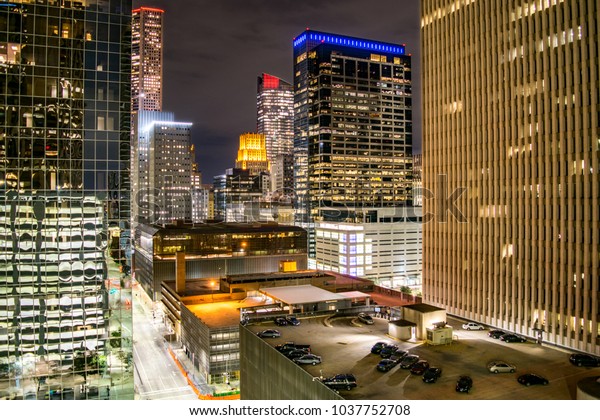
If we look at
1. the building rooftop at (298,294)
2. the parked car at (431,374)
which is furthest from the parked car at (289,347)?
the building rooftop at (298,294)

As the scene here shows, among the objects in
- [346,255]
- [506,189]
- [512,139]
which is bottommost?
[346,255]

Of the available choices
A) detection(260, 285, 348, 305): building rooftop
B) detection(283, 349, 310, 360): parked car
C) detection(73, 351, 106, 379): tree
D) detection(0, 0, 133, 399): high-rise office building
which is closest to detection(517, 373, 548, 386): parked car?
detection(283, 349, 310, 360): parked car

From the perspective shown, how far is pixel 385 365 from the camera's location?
32281 mm

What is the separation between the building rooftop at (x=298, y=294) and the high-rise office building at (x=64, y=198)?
30.5m

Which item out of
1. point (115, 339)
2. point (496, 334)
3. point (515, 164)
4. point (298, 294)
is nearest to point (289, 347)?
point (115, 339)

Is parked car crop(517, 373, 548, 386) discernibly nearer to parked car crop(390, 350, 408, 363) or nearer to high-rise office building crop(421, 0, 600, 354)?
parked car crop(390, 350, 408, 363)

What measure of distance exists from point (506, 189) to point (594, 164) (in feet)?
36.6

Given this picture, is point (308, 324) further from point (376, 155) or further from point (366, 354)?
point (376, 155)

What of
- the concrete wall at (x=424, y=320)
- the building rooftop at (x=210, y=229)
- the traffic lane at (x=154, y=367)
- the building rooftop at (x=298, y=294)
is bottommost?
the traffic lane at (x=154, y=367)

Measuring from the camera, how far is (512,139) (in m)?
56.8

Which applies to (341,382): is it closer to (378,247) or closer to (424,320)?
(424,320)

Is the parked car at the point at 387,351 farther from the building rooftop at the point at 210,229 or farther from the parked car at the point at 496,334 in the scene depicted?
the building rooftop at the point at 210,229

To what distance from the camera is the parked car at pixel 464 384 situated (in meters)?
28.9
